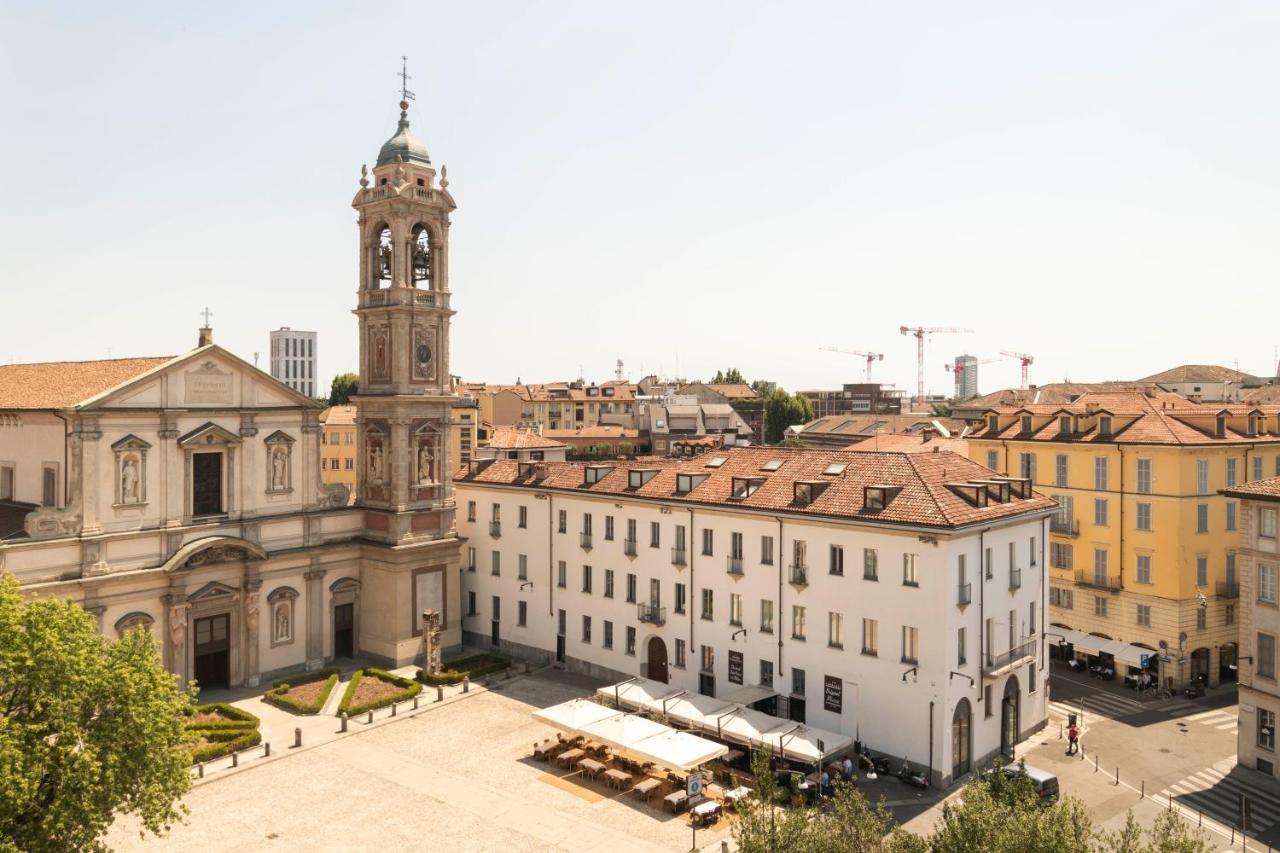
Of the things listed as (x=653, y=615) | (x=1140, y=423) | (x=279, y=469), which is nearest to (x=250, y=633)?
(x=279, y=469)

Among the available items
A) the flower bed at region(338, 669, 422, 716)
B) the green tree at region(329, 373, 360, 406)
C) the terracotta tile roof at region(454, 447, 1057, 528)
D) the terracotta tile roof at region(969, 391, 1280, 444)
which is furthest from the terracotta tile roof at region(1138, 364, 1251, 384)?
the green tree at region(329, 373, 360, 406)

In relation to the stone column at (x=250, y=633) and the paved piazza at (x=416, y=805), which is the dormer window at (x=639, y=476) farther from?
the stone column at (x=250, y=633)

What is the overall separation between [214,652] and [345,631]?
316 inches

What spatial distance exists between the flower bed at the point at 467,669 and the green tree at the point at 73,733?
2289cm

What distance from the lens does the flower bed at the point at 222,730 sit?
126ft

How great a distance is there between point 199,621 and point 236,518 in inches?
218

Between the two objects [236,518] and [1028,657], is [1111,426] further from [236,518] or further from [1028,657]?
[236,518]

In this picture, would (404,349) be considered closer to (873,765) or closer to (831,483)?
(831,483)

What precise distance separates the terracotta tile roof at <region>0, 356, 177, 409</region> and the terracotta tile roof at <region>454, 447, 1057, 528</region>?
2147cm

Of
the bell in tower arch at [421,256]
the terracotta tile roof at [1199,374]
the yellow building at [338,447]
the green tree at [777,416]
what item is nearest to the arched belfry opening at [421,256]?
the bell in tower arch at [421,256]

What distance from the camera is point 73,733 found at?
24047 millimetres

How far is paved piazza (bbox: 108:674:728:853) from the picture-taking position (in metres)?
31.7

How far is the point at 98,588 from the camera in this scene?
42500 millimetres

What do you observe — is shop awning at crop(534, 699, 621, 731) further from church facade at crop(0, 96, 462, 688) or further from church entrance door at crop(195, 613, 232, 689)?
church entrance door at crop(195, 613, 232, 689)
